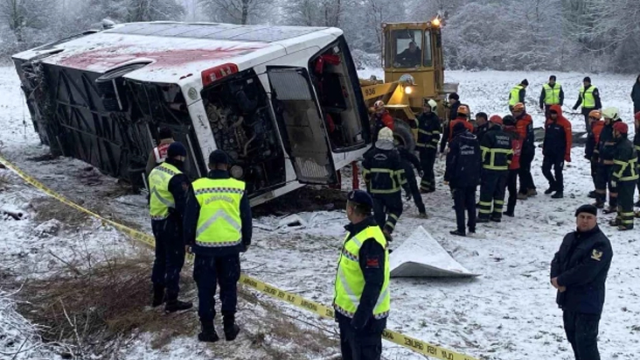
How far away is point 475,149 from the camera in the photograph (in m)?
9.02

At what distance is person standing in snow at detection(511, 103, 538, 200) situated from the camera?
34.9 ft

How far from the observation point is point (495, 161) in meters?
9.53

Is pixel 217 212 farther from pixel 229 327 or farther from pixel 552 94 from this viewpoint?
pixel 552 94

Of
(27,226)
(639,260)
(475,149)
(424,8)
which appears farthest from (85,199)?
(424,8)

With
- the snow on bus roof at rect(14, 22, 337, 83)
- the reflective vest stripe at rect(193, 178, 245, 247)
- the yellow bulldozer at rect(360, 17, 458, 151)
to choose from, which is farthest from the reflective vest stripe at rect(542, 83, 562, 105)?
the reflective vest stripe at rect(193, 178, 245, 247)

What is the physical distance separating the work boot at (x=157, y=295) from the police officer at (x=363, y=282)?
2164 millimetres

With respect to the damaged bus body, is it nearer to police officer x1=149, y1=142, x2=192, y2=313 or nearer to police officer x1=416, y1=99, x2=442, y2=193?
police officer x1=416, y1=99, x2=442, y2=193

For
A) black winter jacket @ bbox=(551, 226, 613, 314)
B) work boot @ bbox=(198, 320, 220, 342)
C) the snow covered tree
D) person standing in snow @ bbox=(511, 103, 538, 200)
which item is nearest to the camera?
black winter jacket @ bbox=(551, 226, 613, 314)

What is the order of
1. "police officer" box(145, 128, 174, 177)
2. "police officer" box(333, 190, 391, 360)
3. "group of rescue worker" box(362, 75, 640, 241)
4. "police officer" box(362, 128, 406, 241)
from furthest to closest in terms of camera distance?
"group of rescue worker" box(362, 75, 640, 241)
"police officer" box(362, 128, 406, 241)
"police officer" box(145, 128, 174, 177)
"police officer" box(333, 190, 391, 360)

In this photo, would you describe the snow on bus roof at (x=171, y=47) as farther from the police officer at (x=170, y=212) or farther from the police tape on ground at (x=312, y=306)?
the police officer at (x=170, y=212)

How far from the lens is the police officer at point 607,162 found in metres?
9.73

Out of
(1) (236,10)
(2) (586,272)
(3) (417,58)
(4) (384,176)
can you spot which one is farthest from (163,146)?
(1) (236,10)

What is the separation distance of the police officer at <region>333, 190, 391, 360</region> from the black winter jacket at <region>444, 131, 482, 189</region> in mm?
4871

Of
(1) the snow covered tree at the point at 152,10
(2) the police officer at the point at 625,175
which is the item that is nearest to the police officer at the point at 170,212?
(2) the police officer at the point at 625,175
